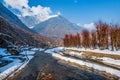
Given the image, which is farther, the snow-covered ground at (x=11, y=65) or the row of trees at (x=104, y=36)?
the row of trees at (x=104, y=36)

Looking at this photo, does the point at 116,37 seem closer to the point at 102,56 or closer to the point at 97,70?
the point at 102,56

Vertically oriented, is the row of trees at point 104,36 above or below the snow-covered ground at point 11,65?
above

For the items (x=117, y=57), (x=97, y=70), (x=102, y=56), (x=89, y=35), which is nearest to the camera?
(x=97, y=70)

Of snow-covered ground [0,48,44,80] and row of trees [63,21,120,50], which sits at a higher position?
row of trees [63,21,120,50]

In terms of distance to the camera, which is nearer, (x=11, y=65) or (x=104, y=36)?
(x=11, y=65)

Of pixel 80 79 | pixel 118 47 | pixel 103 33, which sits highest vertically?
pixel 103 33

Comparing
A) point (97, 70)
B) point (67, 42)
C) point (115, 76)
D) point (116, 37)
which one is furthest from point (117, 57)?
point (67, 42)

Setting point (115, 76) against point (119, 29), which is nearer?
point (115, 76)

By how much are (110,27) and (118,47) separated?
9.85 meters

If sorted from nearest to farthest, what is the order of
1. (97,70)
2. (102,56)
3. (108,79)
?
(108,79), (97,70), (102,56)

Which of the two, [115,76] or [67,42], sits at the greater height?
[67,42]

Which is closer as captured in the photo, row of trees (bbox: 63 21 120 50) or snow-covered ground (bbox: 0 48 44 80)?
snow-covered ground (bbox: 0 48 44 80)

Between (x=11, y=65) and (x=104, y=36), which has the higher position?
(x=104, y=36)

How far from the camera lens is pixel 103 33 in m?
104
